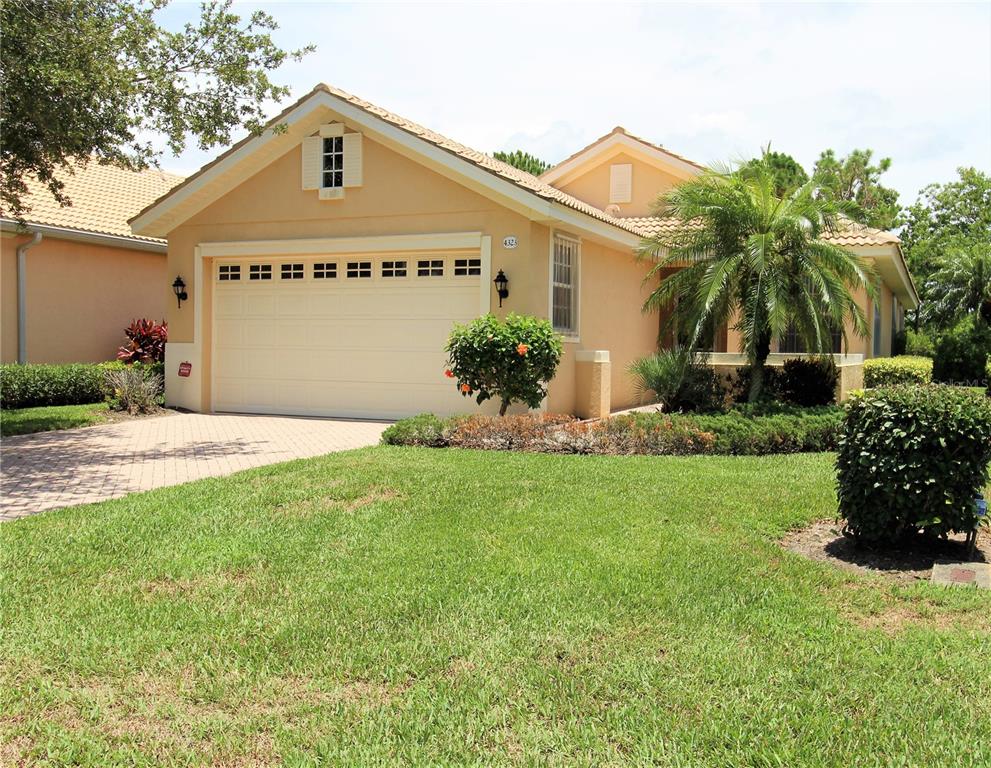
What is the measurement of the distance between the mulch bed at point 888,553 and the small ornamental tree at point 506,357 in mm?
5443

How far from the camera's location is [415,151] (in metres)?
13.2

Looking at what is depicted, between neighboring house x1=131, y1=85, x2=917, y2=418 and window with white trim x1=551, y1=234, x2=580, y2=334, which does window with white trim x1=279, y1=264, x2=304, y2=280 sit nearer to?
neighboring house x1=131, y1=85, x2=917, y2=418

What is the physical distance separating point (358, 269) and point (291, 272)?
4.35ft

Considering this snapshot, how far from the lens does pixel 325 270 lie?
1452 centimetres

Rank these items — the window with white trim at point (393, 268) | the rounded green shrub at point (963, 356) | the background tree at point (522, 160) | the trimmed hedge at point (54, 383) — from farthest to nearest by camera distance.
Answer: the background tree at point (522, 160)
the rounded green shrub at point (963, 356)
the trimmed hedge at point (54, 383)
the window with white trim at point (393, 268)

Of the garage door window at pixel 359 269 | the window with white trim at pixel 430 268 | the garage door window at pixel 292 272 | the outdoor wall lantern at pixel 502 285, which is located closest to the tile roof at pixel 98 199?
the garage door window at pixel 292 272

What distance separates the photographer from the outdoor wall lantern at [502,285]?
42.1 ft

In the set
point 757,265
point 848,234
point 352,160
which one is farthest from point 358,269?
point 848,234

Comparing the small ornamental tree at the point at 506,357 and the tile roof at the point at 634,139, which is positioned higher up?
the tile roof at the point at 634,139

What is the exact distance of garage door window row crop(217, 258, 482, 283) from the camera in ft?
44.5

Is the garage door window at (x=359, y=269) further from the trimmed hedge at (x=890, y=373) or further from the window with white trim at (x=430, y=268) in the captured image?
the trimmed hedge at (x=890, y=373)

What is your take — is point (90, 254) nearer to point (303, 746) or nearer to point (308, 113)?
point (308, 113)

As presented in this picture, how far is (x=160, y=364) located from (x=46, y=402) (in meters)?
2.00

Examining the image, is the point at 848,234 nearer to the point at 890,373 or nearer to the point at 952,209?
the point at 890,373
